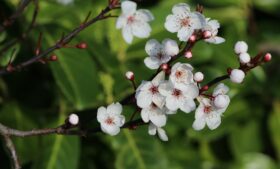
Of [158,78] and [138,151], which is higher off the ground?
[158,78]

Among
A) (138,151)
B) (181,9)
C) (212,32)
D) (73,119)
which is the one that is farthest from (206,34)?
(138,151)

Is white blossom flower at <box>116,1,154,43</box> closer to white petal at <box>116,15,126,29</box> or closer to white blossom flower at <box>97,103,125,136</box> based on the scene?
white petal at <box>116,15,126,29</box>

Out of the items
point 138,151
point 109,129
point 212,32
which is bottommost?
point 138,151

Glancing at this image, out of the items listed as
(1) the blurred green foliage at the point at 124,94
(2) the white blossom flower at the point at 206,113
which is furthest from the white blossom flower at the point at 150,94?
(1) the blurred green foliage at the point at 124,94

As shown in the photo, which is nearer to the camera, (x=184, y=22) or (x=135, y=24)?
(x=184, y=22)

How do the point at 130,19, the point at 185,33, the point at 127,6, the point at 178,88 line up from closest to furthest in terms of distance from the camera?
the point at 178,88
the point at 185,33
the point at 127,6
the point at 130,19

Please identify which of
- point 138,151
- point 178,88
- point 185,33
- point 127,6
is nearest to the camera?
point 178,88

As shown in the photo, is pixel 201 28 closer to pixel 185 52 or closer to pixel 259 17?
pixel 185 52

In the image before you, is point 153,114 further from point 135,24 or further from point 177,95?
point 135,24

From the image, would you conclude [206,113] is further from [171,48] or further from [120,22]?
[120,22]
